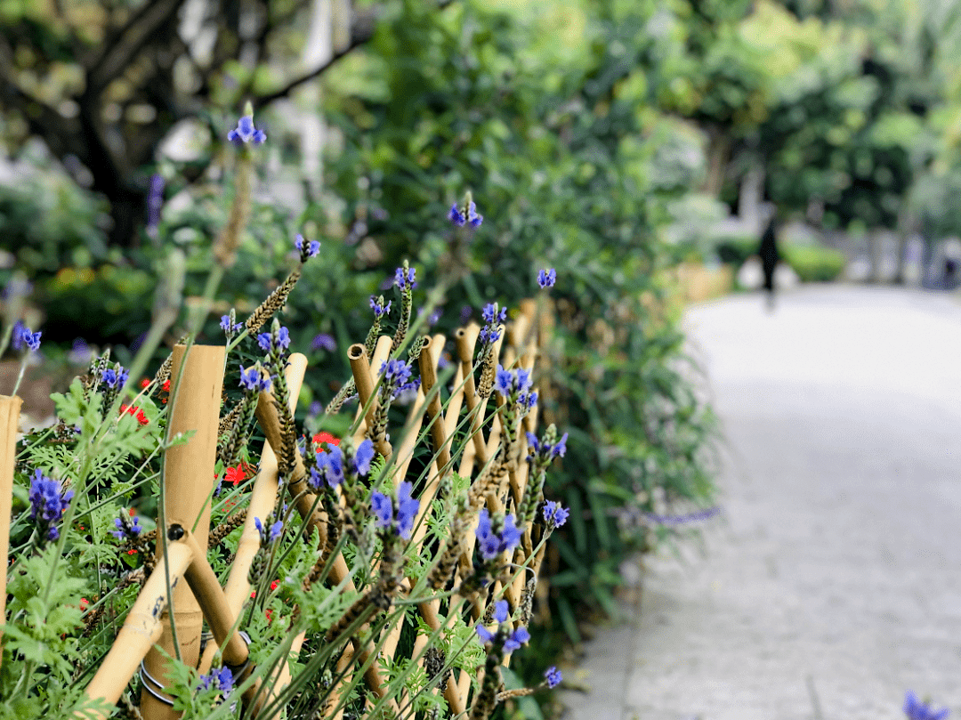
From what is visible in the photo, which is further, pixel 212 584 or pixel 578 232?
pixel 578 232

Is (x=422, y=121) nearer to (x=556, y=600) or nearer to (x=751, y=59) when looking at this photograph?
(x=556, y=600)

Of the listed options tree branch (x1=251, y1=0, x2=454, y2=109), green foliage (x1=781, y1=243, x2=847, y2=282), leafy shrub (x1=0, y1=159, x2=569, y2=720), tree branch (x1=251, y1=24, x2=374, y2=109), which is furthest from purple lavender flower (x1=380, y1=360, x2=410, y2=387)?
green foliage (x1=781, y1=243, x2=847, y2=282)

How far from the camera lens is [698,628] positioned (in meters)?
3.13

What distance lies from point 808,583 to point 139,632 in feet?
11.0

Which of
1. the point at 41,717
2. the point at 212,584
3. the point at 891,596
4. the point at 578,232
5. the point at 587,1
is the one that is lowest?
the point at 891,596

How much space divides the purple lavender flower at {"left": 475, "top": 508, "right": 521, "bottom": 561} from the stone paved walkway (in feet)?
5.59

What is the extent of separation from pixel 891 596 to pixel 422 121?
3.05 m

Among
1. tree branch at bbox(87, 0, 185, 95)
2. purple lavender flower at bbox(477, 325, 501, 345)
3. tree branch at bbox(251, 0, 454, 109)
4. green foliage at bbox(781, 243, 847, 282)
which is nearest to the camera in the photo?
purple lavender flower at bbox(477, 325, 501, 345)

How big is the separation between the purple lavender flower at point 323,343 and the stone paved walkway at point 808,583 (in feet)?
4.28

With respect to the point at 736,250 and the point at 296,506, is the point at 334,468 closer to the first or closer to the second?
the point at 296,506

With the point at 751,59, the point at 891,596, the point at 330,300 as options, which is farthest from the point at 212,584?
the point at 751,59

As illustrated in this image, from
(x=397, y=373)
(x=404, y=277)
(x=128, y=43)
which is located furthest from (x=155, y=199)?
(x=128, y=43)

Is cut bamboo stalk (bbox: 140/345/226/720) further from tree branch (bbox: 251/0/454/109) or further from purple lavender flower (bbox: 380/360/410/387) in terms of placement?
tree branch (bbox: 251/0/454/109)

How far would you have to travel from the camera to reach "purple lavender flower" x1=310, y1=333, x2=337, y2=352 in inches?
107
